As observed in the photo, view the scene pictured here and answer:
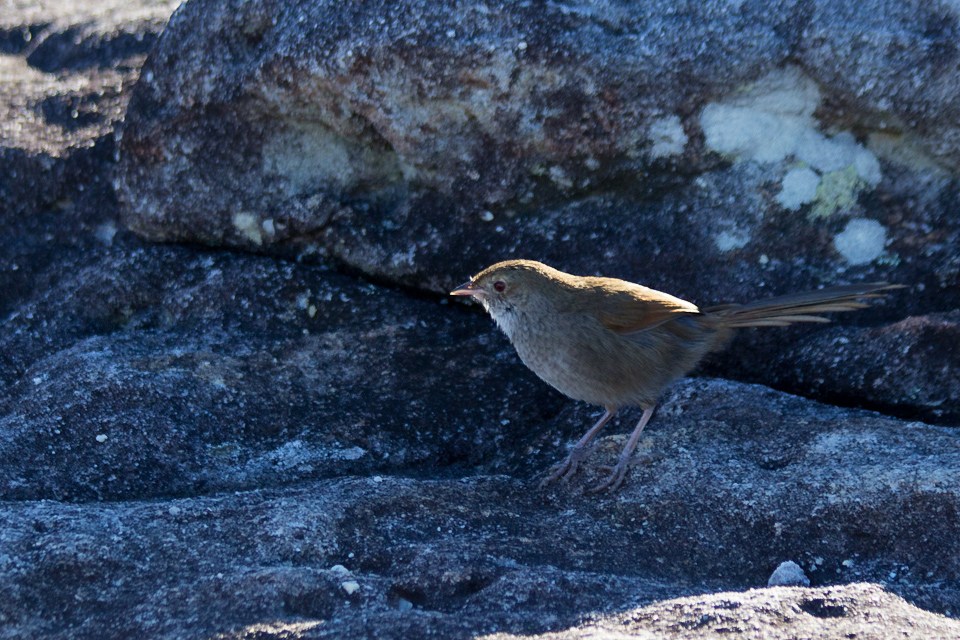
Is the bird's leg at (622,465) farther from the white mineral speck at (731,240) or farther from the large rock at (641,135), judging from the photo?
the white mineral speck at (731,240)

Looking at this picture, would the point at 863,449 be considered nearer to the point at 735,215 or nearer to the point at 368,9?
the point at 735,215

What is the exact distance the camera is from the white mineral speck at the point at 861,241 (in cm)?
531

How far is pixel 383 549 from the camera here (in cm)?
389

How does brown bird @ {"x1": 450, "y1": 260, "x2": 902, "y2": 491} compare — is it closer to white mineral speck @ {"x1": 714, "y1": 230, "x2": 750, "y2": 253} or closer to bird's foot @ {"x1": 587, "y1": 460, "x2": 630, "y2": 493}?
bird's foot @ {"x1": 587, "y1": 460, "x2": 630, "y2": 493}

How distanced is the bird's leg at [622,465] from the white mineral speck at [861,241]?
1.42m

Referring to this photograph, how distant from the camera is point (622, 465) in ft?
14.8

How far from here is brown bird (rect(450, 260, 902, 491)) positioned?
186 inches

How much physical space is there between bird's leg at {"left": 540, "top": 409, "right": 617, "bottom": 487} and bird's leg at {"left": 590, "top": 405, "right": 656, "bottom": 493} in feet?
0.50

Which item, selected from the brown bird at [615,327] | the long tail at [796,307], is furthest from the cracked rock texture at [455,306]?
the long tail at [796,307]

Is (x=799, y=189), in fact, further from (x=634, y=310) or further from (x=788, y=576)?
(x=788, y=576)

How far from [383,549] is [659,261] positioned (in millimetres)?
2314

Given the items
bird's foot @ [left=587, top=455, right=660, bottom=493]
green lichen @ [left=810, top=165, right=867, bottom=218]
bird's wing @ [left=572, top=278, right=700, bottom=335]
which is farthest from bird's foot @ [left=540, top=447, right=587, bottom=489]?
green lichen @ [left=810, top=165, right=867, bottom=218]

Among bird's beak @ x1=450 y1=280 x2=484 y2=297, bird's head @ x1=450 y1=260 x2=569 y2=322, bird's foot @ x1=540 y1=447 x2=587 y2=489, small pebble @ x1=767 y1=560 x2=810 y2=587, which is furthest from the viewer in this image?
bird's beak @ x1=450 y1=280 x2=484 y2=297

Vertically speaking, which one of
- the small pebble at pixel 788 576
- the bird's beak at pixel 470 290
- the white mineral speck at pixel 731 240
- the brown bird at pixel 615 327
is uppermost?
the white mineral speck at pixel 731 240
